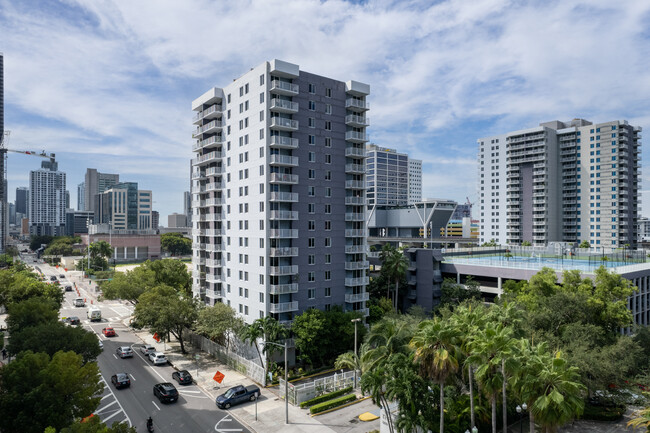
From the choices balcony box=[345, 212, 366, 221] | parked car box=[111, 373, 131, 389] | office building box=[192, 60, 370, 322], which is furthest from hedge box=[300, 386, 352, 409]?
balcony box=[345, 212, 366, 221]

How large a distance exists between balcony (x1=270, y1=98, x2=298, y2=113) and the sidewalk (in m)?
38.1

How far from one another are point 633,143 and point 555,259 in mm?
103242

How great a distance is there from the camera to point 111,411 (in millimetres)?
43938

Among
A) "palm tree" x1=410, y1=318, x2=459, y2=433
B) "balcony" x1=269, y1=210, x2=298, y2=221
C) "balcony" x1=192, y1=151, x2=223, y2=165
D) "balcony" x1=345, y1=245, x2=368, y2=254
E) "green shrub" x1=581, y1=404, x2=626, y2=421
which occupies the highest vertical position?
"balcony" x1=192, y1=151, x2=223, y2=165

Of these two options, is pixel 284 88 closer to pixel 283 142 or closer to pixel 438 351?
pixel 283 142

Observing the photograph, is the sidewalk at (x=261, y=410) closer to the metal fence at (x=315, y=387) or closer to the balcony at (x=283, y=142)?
the metal fence at (x=315, y=387)

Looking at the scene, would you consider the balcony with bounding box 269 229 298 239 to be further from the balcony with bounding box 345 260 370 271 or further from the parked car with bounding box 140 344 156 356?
the parked car with bounding box 140 344 156 356

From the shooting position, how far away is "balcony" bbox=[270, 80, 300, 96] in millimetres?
61000

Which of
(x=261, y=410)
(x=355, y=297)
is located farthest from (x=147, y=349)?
(x=355, y=297)

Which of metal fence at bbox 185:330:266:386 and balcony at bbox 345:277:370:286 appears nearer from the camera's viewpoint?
metal fence at bbox 185:330:266:386

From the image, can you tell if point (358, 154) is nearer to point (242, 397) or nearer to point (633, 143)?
point (242, 397)

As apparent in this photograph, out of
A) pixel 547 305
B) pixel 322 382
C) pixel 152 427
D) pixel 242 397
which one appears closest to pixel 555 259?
pixel 547 305

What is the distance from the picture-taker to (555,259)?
88.7 m

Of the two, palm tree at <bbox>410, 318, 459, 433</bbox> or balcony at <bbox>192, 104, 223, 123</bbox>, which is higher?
balcony at <bbox>192, 104, 223, 123</bbox>
